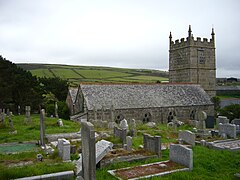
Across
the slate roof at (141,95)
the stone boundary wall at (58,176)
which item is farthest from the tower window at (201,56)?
the stone boundary wall at (58,176)

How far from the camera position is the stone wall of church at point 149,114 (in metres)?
23.1

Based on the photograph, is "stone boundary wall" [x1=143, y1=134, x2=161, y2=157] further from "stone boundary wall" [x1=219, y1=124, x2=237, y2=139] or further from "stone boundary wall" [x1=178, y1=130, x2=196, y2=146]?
"stone boundary wall" [x1=219, y1=124, x2=237, y2=139]

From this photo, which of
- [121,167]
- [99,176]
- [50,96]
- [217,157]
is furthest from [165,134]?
[50,96]

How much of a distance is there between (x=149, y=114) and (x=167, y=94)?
170 inches

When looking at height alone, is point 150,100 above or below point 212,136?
above

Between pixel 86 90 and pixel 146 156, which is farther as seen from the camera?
pixel 86 90

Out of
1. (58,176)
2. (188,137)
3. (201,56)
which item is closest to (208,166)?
(188,137)

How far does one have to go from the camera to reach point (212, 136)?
1584 cm

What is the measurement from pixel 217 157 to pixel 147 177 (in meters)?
4.34

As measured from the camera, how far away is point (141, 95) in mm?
26812

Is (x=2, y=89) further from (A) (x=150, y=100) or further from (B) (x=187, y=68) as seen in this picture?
(B) (x=187, y=68)

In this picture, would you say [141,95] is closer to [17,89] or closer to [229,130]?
[229,130]

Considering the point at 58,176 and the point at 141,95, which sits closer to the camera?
the point at 58,176

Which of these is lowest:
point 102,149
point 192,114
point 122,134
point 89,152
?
point 192,114
